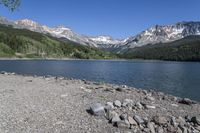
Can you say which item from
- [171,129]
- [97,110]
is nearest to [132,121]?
[171,129]

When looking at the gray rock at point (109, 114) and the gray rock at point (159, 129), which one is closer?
the gray rock at point (159, 129)

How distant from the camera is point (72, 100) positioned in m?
26.9

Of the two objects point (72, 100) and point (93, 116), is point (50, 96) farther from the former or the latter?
point (93, 116)

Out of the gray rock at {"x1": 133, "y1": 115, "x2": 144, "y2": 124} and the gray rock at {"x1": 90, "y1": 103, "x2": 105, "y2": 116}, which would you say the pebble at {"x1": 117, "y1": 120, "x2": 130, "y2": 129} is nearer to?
the gray rock at {"x1": 133, "y1": 115, "x2": 144, "y2": 124}

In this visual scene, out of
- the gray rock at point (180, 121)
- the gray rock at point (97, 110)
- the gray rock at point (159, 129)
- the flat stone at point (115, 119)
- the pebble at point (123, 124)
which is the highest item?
the gray rock at point (97, 110)

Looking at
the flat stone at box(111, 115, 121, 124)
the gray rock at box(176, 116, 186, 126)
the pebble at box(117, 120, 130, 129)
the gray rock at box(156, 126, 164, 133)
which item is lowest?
the gray rock at box(156, 126, 164, 133)

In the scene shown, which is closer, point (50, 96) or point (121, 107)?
point (121, 107)

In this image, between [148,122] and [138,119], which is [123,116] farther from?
[148,122]

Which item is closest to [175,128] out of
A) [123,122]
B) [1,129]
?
[123,122]

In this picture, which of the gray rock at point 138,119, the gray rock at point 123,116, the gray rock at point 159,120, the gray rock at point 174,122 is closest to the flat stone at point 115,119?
the gray rock at point 123,116

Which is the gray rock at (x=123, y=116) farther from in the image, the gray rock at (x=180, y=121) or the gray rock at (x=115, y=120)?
the gray rock at (x=180, y=121)

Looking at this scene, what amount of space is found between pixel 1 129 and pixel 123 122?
24.1 ft

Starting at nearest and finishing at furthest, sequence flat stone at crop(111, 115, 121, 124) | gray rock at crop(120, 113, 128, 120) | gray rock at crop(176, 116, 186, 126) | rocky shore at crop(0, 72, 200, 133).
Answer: rocky shore at crop(0, 72, 200, 133) → flat stone at crop(111, 115, 121, 124) → gray rock at crop(120, 113, 128, 120) → gray rock at crop(176, 116, 186, 126)

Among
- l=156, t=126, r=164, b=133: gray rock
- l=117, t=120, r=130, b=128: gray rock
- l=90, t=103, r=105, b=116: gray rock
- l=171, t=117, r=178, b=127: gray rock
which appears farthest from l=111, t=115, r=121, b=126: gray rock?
l=171, t=117, r=178, b=127: gray rock
